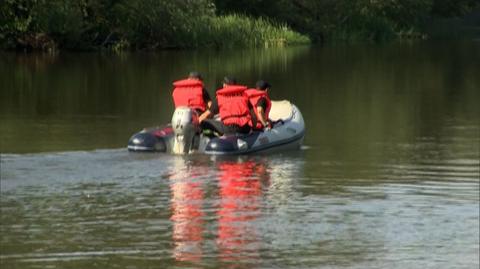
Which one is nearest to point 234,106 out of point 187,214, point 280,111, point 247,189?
point 280,111

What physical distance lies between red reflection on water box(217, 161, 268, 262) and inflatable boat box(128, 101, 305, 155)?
60cm

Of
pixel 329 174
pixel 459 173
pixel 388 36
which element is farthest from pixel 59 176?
pixel 388 36

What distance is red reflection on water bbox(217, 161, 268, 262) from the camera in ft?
46.9

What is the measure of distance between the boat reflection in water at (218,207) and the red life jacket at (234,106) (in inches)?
42.9

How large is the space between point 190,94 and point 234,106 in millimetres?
1232

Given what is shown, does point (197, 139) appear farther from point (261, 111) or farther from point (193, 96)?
point (193, 96)

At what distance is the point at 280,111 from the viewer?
25062mm

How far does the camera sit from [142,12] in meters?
57.2

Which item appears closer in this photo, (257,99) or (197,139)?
(197,139)

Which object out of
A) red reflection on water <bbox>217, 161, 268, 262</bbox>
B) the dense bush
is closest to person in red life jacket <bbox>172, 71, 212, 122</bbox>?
red reflection on water <bbox>217, 161, 268, 262</bbox>

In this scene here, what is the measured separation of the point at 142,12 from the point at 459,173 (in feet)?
124

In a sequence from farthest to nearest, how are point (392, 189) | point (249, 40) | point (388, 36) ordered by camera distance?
point (388, 36), point (249, 40), point (392, 189)

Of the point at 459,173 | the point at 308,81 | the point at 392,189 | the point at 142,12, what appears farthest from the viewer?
the point at 142,12

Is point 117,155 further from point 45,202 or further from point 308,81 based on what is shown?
point 308,81
